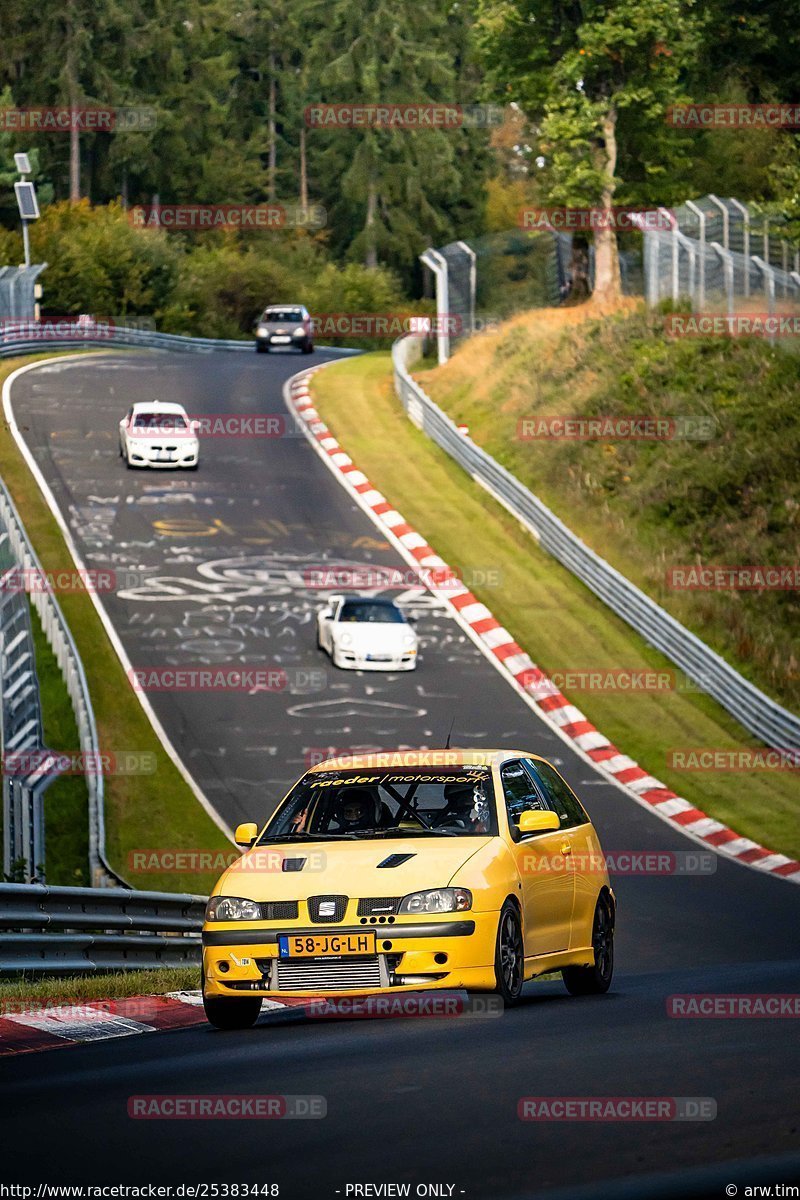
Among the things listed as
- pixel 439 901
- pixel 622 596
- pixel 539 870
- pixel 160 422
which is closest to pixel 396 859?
pixel 439 901

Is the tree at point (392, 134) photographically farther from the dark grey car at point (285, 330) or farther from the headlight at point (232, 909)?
the headlight at point (232, 909)

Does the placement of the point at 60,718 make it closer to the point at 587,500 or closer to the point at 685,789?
the point at 685,789

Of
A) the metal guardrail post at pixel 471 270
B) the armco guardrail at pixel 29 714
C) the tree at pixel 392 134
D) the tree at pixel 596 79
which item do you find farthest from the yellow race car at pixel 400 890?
the tree at pixel 392 134

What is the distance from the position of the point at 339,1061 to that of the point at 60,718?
17.6 m

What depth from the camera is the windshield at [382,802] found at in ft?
35.0

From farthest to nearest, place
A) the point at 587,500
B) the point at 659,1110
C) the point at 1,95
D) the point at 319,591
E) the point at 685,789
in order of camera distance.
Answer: the point at 1,95
the point at 587,500
the point at 319,591
the point at 685,789
the point at 659,1110

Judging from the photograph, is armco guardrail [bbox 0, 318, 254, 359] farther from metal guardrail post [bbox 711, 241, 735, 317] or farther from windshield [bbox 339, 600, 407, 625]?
windshield [bbox 339, 600, 407, 625]

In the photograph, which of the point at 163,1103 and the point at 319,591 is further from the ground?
the point at 163,1103

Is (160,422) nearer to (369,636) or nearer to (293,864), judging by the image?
(369,636)

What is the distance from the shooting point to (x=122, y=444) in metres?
39.7

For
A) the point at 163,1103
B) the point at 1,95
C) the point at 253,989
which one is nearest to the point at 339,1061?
the point at 163,1103

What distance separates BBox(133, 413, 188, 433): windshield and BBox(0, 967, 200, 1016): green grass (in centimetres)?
2730

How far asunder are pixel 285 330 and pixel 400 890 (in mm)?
54165

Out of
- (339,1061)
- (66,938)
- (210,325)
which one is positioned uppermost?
(339,1061)
